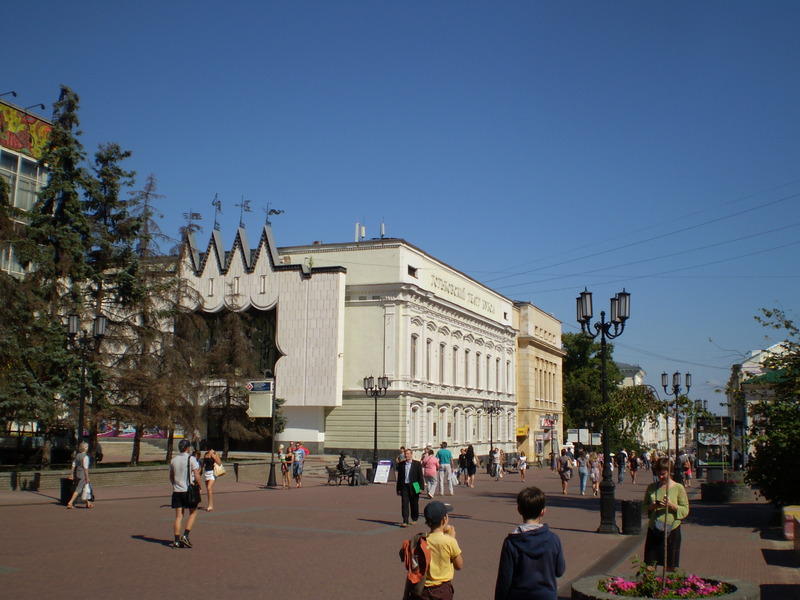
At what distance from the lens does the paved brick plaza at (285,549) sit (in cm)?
1000

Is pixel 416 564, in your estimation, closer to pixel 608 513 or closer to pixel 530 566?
pixel 530 566

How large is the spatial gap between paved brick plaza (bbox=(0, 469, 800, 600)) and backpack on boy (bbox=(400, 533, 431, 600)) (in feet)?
13.4

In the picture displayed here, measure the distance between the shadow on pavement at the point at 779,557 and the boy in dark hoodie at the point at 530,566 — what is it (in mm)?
9092

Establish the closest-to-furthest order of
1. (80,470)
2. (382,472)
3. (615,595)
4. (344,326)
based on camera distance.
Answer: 1. (615,595)
2. (80,470)
3. (382,472)
4. (344,326)

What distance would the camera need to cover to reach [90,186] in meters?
29.3

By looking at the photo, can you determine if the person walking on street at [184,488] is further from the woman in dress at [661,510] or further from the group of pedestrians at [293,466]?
the group of pedestrians at [293,466]

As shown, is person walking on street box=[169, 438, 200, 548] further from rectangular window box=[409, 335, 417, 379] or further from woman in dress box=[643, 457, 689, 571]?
rectangular window box=[409, 335, 417, 379]

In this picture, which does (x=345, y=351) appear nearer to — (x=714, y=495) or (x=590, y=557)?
(x=714, y=495)

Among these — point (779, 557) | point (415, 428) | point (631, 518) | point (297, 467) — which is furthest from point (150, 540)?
point (415, 428)

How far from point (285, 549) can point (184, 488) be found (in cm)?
206

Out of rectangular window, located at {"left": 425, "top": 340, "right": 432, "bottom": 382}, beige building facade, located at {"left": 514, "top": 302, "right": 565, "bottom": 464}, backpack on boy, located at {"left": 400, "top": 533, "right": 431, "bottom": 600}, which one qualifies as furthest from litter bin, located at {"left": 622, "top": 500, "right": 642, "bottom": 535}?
beige building facade, located at {"left": 514, "top": 302, "right": 565, "bottom": 464}

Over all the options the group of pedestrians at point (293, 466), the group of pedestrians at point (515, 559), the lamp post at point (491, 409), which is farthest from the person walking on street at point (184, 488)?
the lamp post at point (491, 409)

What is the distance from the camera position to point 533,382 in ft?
246

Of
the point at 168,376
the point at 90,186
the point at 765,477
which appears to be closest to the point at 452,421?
the point at 168,376
